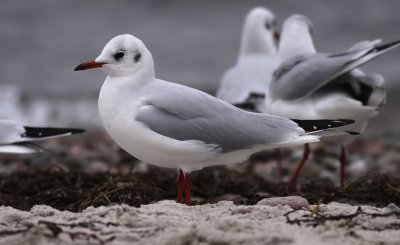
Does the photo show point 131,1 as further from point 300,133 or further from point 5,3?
point 300,133


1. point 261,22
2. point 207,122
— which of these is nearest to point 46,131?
point 207,122

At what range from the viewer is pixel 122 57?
166 inches

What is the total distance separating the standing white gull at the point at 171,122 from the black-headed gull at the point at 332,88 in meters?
1.26

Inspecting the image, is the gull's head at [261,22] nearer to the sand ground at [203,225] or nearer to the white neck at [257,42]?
the white neck at [257,42]

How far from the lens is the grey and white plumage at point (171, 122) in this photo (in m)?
4.05

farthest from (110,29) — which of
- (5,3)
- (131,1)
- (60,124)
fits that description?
(60,124)

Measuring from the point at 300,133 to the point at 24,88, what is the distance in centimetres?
1135

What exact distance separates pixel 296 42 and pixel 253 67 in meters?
1.34

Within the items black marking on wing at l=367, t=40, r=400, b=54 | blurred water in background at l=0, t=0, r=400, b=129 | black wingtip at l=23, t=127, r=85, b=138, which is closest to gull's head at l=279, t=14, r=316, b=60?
black marking on wing at l=367, t=40, r=400, b=54

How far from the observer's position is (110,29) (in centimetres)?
1831

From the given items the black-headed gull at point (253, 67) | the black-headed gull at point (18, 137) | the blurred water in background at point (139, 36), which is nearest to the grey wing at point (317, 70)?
the black-headed gull at point (253, 67)

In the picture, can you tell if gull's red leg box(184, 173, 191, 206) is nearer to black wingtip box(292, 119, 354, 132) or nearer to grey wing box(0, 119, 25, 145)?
black wingtip box(292, 119, 354, 132)

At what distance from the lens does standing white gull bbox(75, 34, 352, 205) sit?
13.3 feet

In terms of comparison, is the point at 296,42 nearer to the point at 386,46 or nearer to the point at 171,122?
the point at 386,46
